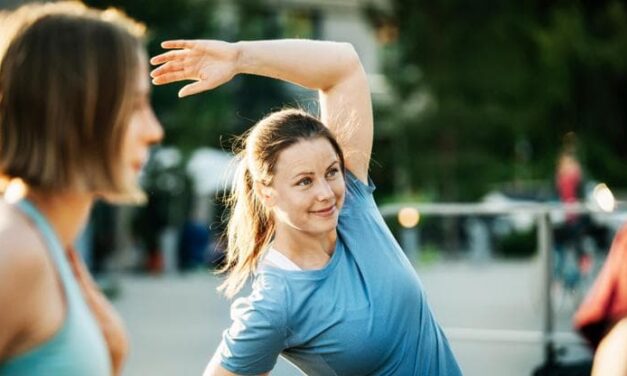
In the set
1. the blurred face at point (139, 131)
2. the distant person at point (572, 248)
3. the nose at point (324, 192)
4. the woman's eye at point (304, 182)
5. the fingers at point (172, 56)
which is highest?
the fingers at point (172, 56)

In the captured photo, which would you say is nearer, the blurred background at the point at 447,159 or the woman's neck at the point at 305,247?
the woman's neck at the point at 305,247

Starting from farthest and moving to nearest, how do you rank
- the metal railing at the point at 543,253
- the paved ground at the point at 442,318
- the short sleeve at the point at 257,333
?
the paved ground at the point at 442,318, the metal railing at the point at 543,253, the short sleeve at the point at 257,333

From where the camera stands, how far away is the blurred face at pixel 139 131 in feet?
6.18

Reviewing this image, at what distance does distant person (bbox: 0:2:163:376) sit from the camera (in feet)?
5.80

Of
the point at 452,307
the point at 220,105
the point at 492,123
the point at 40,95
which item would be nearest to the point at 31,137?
A: the point at 40,95

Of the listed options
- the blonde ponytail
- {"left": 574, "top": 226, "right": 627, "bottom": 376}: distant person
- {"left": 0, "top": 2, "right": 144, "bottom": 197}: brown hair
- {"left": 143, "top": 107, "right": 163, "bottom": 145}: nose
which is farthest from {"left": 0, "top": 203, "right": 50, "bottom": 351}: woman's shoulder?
the blonde ponytail

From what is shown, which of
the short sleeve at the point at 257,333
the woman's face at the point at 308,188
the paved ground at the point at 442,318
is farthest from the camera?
the paved ground at the point at 442,318

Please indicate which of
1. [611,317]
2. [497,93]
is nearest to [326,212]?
[611,317]

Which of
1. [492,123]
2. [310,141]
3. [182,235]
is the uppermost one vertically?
[310,141]

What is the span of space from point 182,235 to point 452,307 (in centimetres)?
1197

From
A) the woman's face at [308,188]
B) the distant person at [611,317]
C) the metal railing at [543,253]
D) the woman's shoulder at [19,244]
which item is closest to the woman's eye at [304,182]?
the woman's face at [308,188]

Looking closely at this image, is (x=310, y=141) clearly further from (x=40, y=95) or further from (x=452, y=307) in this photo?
(x=452, y=307)

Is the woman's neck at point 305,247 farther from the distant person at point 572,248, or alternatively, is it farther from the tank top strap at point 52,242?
the distant person at point 572,248

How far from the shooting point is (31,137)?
183 cm
